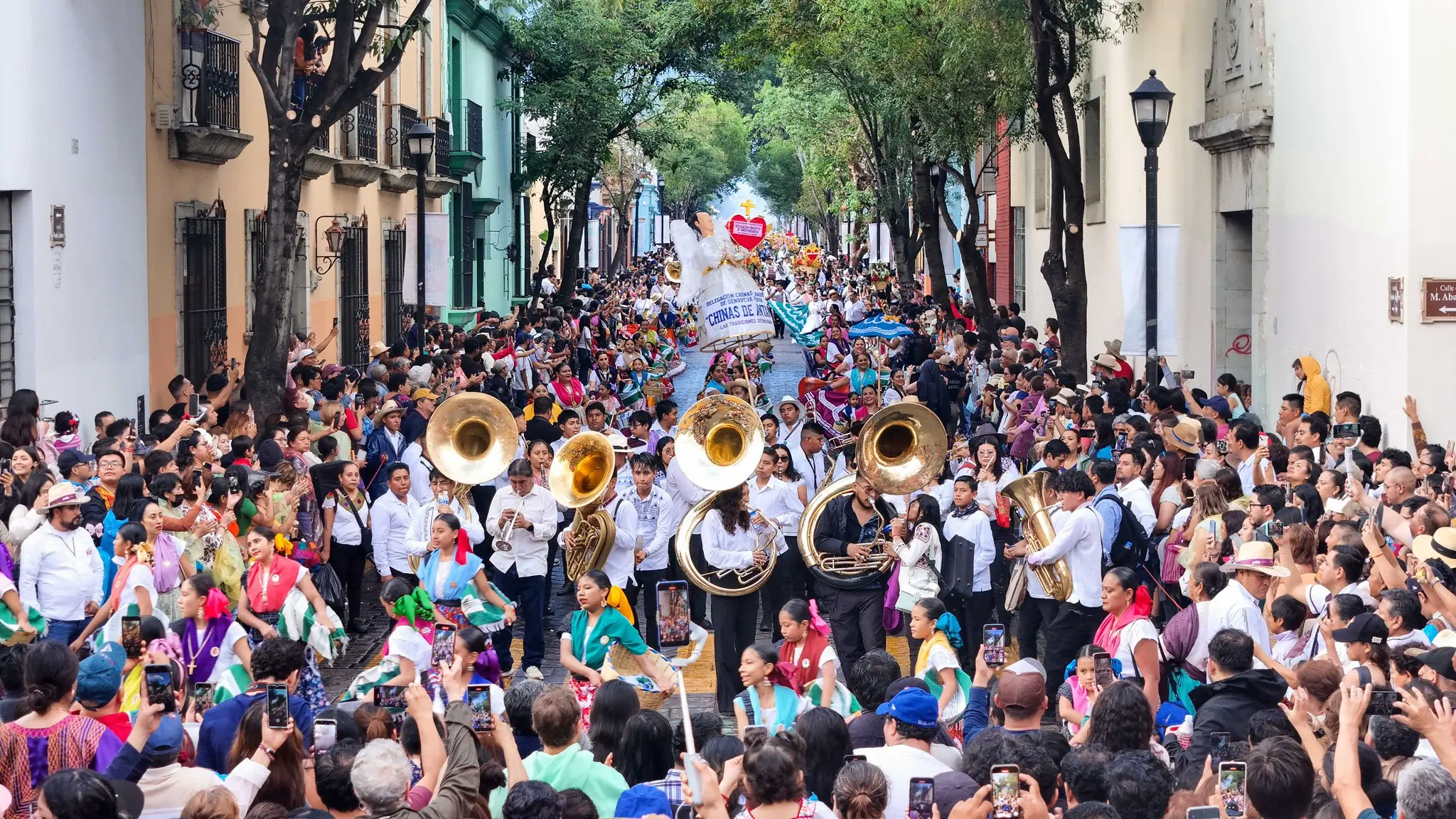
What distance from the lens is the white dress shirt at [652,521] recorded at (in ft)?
40.7

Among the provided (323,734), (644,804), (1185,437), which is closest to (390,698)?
(323,734)

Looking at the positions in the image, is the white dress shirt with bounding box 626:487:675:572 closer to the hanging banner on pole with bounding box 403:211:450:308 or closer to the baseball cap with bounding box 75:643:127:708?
the baseball cap with bounding box 75:643:127:708

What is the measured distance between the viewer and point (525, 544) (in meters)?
11.8

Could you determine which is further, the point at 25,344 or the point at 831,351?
the point at 831,351

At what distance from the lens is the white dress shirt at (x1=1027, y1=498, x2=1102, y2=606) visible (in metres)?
10.3

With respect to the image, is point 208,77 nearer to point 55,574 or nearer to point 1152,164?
point 1152,164

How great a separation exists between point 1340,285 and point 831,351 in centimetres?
929

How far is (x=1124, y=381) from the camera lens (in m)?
19.0

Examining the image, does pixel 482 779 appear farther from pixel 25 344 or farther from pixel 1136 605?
pixel 25 344

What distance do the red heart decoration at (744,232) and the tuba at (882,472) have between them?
307 inches

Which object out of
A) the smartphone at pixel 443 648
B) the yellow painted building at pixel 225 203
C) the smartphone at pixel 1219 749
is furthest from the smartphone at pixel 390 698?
the yellow painted building at pixel 225 203

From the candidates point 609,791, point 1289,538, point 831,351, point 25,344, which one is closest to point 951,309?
point 831,351

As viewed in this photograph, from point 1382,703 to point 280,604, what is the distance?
20.0 ft

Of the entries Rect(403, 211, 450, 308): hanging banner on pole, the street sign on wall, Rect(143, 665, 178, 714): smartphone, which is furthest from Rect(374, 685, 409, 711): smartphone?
Rect(403, 211, 450, 308): hanging banner on pole
